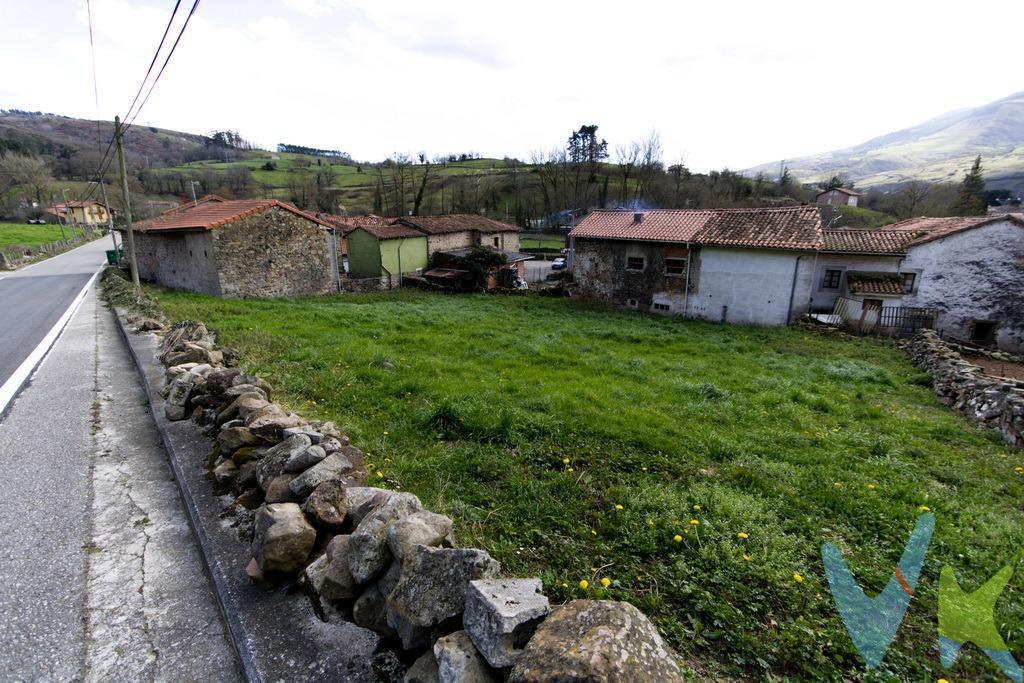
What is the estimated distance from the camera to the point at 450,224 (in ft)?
109

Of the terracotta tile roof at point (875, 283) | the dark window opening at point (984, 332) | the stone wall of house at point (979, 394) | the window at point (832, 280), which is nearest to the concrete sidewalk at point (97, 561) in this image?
the stone wall of house at point (979, 394)

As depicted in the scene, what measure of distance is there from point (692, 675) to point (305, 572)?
2.46 meters

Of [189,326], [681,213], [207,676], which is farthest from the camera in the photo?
[681,213]

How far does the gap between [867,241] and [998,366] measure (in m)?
8.28

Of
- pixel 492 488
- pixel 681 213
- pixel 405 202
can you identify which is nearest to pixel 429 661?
pixel 492 488

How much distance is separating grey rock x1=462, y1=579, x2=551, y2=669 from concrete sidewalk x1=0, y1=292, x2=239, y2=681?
149 centimetres

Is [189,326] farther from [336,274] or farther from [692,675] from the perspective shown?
[336,274]

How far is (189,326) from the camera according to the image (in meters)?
8.94

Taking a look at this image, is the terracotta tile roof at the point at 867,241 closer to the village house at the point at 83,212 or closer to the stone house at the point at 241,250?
the stone house at the point at 241,250

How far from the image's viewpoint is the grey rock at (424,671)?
2.32 meters

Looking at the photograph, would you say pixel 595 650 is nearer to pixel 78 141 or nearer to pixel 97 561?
pixel 97 561

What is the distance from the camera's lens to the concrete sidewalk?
2686mm

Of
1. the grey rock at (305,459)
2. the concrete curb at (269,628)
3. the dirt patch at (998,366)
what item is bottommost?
the dirt patch at (998,366)

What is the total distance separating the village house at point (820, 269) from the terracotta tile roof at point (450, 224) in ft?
44.0
